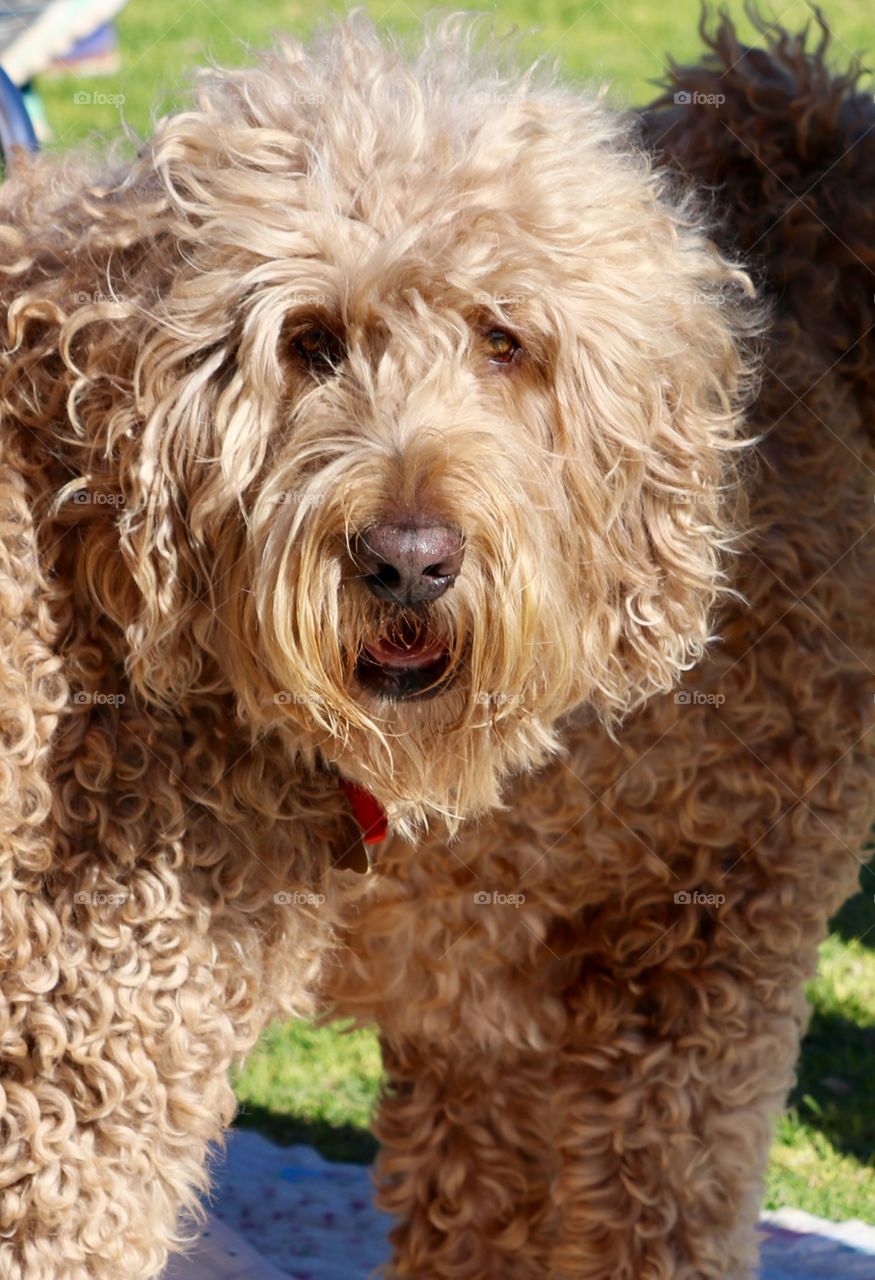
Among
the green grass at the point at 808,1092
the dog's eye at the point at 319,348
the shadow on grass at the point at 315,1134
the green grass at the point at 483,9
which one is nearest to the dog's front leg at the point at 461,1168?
the green grass at the point at 808,1092

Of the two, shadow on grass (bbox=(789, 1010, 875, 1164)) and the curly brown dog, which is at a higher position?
the curly brown dog

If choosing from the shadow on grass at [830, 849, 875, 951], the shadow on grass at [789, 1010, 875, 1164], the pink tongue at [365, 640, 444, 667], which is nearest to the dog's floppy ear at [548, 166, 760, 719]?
the pink tongue at [365, 640, 444, 667]

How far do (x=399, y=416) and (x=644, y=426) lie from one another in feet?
1.41

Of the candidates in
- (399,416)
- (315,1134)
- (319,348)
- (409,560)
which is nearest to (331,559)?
(409,560)

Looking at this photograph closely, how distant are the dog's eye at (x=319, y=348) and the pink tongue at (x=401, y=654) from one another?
14.9 inches

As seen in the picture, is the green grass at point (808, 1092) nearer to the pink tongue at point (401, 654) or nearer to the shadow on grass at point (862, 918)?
the shadow on grass at point (862, 918)

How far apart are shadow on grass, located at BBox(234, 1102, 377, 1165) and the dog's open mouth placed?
251cm

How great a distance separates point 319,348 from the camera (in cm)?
227

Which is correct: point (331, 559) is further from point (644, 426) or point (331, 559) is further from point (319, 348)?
point (644, 426)

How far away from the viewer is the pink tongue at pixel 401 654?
2.28 m

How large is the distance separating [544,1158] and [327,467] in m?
1.89

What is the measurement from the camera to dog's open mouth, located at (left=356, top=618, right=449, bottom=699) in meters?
2.25

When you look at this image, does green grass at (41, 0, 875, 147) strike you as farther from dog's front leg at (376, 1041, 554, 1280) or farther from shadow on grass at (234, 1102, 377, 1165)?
dog's front leg at (376, 1041, 554, 1280)

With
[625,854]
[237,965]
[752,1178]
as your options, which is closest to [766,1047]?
[752,1178]
